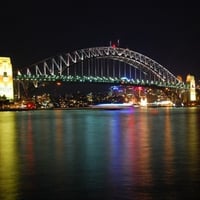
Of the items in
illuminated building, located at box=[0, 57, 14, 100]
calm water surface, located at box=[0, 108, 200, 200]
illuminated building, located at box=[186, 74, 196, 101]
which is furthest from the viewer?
illuminated building, located at box=[186, 74, 196, 101]

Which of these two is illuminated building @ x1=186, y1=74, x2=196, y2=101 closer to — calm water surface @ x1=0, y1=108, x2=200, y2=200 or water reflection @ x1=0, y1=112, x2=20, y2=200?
calm water surface @ x1=0, y1=108, x2=200, y2=200

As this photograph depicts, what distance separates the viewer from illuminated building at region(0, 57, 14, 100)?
8986 cm

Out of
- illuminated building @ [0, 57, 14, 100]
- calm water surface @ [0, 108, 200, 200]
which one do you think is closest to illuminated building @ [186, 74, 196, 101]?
illuminated building @ [0, 57, 14, 100]

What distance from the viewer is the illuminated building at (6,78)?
8986cm

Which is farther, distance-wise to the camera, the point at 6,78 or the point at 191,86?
the point at 191,86

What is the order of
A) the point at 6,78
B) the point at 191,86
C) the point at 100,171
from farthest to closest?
1. the point at 191,86
2. the point at 6,78
3. the point at 100,171

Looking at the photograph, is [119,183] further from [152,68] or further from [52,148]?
[152,68]

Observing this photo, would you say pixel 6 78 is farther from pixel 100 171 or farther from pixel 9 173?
pixel 100 171

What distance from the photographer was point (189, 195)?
388 inches

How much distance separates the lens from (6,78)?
295ft

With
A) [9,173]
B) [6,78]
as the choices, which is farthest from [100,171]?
[6,78]

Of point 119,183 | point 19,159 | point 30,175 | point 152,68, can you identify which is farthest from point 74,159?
point 152,68

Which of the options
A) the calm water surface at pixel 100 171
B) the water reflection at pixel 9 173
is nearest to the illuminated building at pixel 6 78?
the calm water surface at pixel 100 171

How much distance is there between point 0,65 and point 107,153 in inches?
3011
